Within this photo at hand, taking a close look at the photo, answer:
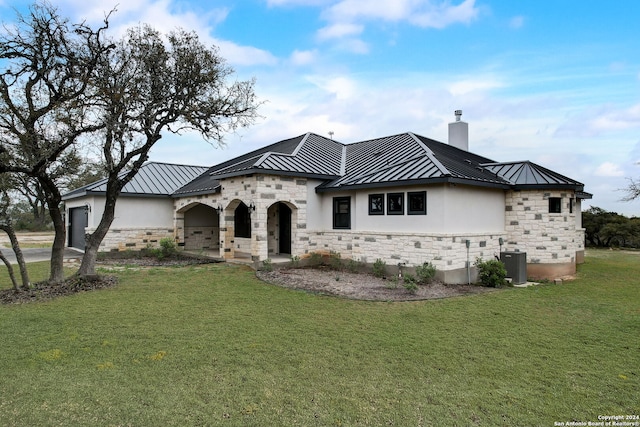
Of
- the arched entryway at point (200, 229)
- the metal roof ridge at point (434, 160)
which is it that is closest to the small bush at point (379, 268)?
the metal roof ridge at point (434, 160)

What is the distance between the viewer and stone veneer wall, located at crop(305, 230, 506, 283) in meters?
11.0

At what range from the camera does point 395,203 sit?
484 inches

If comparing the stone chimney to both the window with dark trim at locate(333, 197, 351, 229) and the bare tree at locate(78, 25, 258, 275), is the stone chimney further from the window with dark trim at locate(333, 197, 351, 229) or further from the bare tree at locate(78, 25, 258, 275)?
the bare tree at locate(78, 25, 258, 275)

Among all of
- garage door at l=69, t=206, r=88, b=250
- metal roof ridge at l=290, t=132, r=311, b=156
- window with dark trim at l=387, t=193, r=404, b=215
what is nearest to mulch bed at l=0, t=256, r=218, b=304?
metal roof ridge at l=290, t=132, r=311, b=156

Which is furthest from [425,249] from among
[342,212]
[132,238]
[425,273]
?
[132,238]

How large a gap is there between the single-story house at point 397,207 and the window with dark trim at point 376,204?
0.11 ft

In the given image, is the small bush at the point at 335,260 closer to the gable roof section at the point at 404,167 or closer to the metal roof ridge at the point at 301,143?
the gable roof section at the point at 404,167

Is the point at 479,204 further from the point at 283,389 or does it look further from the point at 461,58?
the point at 283,389

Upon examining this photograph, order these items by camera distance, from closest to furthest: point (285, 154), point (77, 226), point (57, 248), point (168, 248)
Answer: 1. point (57, 248)
2. point (285, 154)
3. point (168, 248)
4. point (77, 226)

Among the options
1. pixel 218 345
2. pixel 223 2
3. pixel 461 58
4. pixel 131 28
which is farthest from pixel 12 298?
pixel 461 58

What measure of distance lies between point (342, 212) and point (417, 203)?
10.7 feet

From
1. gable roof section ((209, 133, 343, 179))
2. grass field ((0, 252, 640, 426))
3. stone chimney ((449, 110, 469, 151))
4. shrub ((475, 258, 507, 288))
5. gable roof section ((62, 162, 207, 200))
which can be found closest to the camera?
grass field ((0, 252, 640, 426))

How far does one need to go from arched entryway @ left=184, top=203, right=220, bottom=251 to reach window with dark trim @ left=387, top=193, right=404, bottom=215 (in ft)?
34.1

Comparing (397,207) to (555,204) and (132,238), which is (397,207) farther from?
(132,238)
